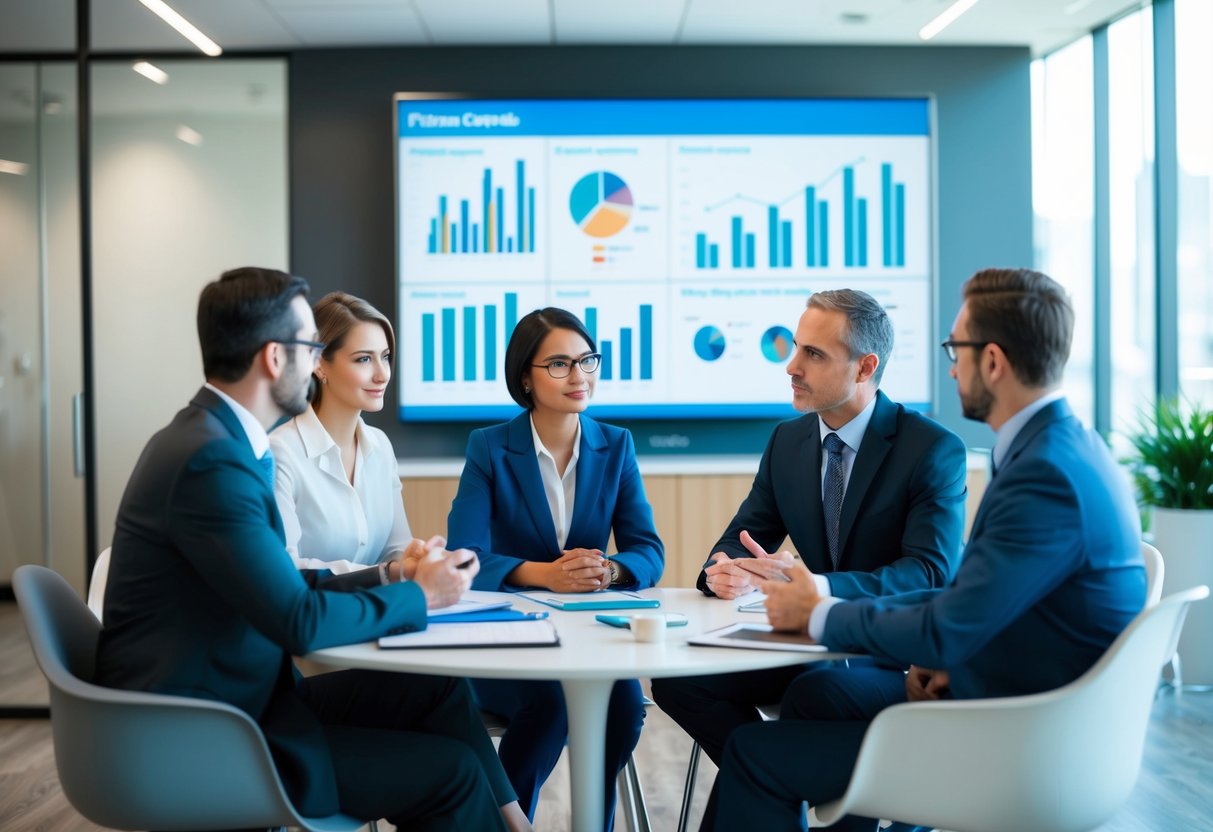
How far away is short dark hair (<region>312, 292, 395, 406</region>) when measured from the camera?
2.93 meters

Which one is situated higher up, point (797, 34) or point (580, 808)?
point (797, 34)

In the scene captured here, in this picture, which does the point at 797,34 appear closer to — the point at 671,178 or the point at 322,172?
the point at 671,178

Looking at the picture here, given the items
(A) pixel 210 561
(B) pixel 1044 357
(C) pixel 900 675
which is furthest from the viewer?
(C) pixel 900 675

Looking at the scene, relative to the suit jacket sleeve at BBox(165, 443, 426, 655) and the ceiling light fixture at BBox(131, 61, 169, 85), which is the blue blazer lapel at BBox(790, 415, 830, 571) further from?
the ceiling light fixture at BBox(131, 61, 169, 85)

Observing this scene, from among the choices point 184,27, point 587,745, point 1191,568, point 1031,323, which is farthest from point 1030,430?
point 184,27

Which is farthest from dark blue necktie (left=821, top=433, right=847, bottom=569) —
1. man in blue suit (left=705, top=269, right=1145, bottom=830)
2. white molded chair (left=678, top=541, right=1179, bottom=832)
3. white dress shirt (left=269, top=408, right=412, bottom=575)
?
white dress shirt (left=269, top=408, right=412, bottom=575)

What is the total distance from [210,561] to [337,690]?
26.5 inches

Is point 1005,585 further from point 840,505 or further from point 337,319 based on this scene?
point 337,319

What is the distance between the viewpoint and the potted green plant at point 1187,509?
4.36 m

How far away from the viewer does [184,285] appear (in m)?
5.05

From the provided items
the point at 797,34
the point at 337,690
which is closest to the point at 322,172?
the point at 797,34

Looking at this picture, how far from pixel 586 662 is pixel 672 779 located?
6.37ft

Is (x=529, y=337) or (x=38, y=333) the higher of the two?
(x=38, y=333)

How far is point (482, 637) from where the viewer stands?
194cm
